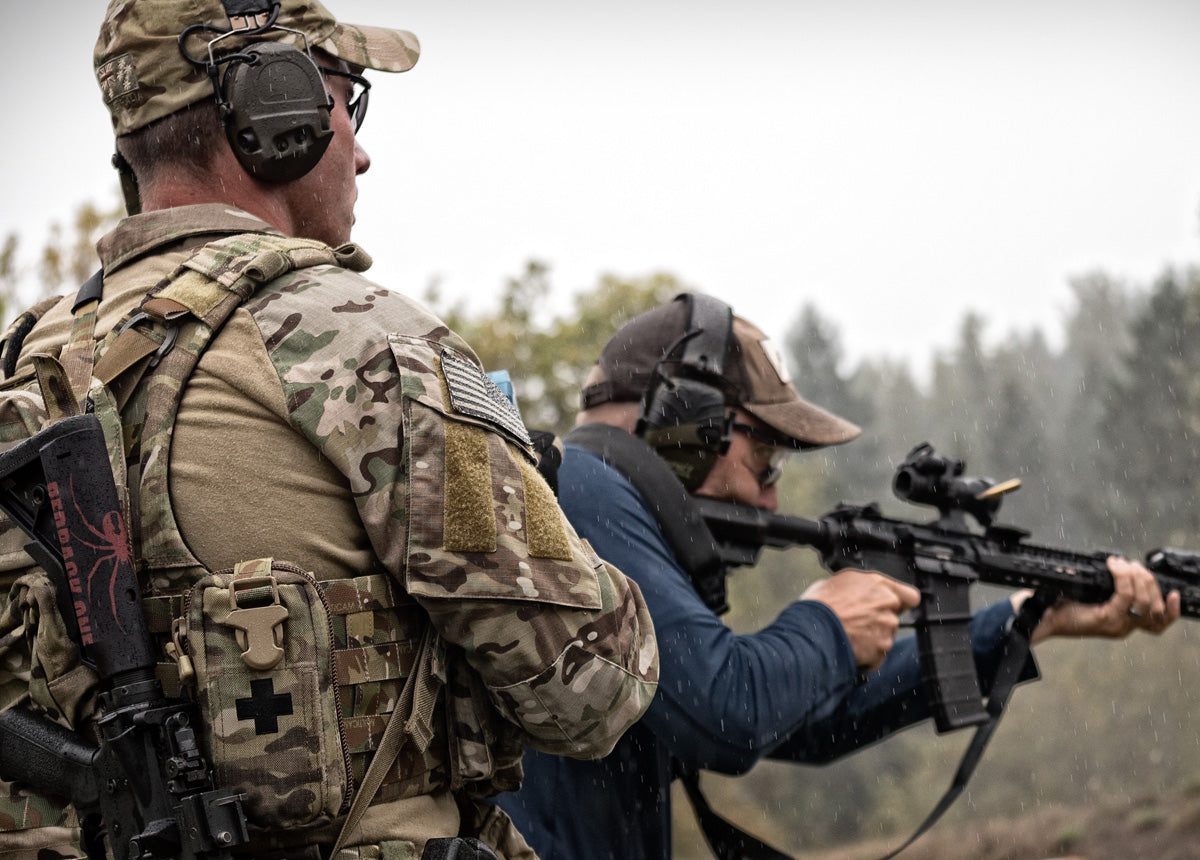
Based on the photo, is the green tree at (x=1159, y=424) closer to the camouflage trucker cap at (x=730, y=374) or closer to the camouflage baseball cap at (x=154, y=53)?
the camouflage trucker cap at (x=730, y=374)

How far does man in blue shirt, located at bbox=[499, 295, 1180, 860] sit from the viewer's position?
3.36 metres

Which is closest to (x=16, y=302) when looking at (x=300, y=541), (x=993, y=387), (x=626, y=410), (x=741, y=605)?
(x=626, y=410)

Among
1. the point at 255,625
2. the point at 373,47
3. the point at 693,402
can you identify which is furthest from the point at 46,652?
the point at 693,402

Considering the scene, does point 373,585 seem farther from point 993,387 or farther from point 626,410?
point 993,387

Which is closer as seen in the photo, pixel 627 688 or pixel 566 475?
pixel 627 688

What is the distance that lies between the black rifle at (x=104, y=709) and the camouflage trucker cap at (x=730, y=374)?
2.15 meters

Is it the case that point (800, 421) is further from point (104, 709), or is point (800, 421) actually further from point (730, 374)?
point (104, 709)

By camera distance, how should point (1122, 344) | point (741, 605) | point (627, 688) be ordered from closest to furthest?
point (627, 688), point (741, 605), point (1122, 344)

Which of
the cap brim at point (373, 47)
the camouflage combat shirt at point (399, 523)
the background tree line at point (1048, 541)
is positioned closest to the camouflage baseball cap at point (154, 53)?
the cap brim at point (373, 47)

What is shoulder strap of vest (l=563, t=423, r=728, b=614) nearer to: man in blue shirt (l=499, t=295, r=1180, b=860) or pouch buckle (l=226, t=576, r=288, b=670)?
man in blue shirt (l=499, t=295, r=1180, b=860)

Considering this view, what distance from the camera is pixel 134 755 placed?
6.78 ft

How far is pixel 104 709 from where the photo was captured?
2133 millimetres

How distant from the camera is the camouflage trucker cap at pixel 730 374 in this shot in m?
4.04

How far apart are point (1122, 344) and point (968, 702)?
58.4 metres
